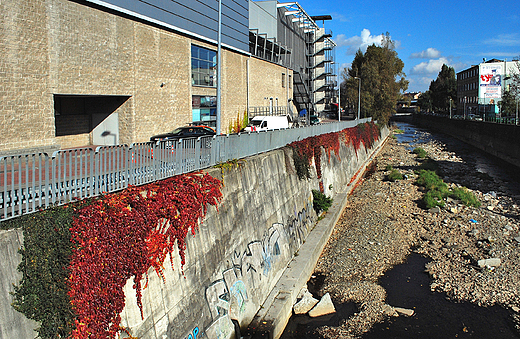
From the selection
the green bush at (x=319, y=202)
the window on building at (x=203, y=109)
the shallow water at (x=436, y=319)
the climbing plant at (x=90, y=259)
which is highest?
→ the window on building at (x=203, y=109)

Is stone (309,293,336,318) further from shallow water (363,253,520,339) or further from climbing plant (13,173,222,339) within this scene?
climbing plant (13,173,222,339)

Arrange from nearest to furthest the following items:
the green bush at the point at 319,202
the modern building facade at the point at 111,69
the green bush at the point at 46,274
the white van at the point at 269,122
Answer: the green bush at the point at 46,274, the modern building facade at the point at 111,69, the green bush at the point at 319,202, the white van at the point at 269,122

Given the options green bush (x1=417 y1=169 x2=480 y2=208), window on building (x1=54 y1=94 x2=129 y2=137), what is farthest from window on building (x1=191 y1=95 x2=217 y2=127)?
green bush (x1=417 y1=169 x2=480 y2=208)

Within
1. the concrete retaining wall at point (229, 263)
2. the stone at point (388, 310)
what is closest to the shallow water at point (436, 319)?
the stone at point (388, 310)

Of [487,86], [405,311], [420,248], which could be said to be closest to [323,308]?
[405,311]

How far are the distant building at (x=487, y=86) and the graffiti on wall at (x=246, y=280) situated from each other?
79271 millimetres

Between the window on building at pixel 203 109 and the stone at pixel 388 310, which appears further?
the window on building at pixel 203 109

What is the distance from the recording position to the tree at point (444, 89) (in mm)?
117062

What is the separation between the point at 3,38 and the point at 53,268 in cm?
1261

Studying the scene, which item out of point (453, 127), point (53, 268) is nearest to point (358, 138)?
point (53, 268)

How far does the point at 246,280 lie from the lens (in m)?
10.8

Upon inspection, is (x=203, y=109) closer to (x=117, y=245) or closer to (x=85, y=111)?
(x=85, y=111)

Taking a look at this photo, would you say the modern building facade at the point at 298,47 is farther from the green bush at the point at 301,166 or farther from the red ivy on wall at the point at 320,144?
the green bush at the point at 301,166

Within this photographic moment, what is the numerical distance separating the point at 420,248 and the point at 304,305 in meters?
7.61
